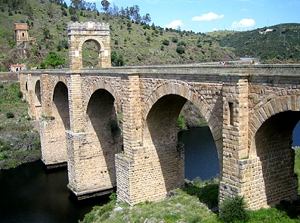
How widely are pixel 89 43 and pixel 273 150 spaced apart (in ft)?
161

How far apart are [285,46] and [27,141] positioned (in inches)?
1357

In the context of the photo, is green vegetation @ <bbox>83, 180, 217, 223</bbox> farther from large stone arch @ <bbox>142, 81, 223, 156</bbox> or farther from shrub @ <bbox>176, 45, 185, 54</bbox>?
shrub @ <bbox>176, 45, 185, 54</bbox>

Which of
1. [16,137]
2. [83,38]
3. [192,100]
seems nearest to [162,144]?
[192,100]

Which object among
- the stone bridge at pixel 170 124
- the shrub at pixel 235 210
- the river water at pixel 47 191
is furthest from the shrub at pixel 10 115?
the shrub at pixel 235 210

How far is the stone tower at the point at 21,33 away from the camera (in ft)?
165

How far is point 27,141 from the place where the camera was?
28.8m

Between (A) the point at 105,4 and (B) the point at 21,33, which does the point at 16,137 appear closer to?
(B) the point at 21,33

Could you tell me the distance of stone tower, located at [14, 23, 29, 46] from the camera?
5016cm

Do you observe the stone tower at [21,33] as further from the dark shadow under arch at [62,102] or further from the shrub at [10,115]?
the dark shadow under arch at [62,102]

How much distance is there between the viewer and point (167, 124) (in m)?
14.2

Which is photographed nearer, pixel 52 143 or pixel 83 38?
pixel 83 38

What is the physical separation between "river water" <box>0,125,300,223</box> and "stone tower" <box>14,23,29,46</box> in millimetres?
29706

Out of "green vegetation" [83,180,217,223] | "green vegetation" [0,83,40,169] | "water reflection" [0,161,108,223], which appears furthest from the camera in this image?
"green vegetation" [0,83,40,169]

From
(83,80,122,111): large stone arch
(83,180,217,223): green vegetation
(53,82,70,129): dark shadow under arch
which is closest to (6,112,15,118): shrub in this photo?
(53,82,70,129): dark shadow under arch
